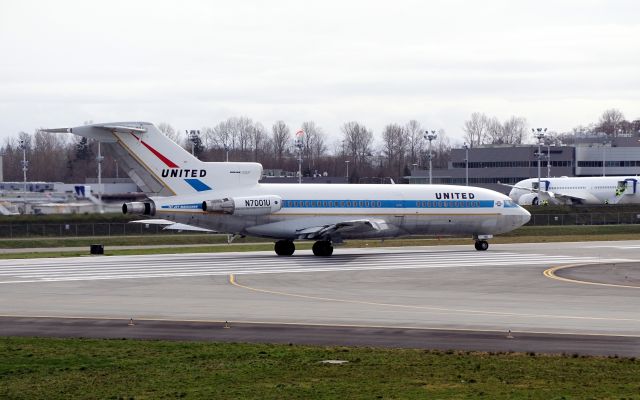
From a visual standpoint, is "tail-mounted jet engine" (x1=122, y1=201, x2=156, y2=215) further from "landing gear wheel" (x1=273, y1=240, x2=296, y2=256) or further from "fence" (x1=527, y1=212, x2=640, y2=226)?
"fence" (x1=527, y1=212, x2=640, y2=226)

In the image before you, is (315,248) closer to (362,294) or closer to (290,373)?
(362,294)

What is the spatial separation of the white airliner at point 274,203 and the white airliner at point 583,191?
173ft

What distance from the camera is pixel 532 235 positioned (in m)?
75.8

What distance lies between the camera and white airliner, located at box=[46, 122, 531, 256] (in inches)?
1865

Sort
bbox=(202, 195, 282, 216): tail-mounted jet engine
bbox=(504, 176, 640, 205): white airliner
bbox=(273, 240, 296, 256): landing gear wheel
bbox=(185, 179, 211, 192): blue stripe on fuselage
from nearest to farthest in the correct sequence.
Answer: bbox=(202, 195, 282, 216): tail-mounted jet engine < bbox=(185, 179, 211, 192): blue stripe on fuselage < bbox=(273, 240, 296, 256): landing gear wheel < bbox=(504, 176, 640, 205): white airliner

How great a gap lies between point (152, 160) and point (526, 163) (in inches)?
4020

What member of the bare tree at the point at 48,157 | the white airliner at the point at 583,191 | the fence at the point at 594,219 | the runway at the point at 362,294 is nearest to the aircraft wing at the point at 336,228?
the runway at the point at 362,294

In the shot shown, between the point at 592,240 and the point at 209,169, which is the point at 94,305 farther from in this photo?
the point at 592,240

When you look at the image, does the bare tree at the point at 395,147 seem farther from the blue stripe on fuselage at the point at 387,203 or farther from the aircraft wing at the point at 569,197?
the blue stripe on fuselage at the point at 387,203

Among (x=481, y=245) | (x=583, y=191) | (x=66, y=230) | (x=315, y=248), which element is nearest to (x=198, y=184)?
(x=315, y=248)

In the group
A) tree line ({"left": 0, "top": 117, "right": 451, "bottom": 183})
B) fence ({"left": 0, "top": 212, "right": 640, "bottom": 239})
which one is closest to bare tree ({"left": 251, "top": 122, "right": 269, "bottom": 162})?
tree line ({"left": 0, "top": 117, "right": 451, "bottom": 183})

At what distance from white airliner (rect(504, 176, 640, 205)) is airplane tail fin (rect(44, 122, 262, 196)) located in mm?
66928

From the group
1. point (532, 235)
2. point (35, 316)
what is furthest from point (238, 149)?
point (35, 316)

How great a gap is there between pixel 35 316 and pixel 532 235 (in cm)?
5439
